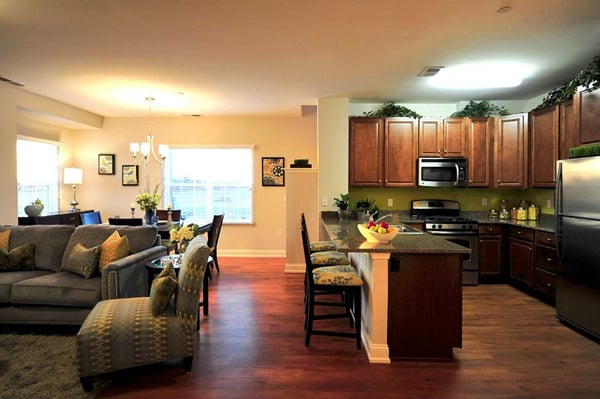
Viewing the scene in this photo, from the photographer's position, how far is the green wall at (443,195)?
5602mm

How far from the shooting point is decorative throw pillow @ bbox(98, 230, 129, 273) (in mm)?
3439

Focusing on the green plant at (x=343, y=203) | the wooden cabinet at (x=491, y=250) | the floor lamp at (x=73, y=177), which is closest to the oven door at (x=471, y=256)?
the wooden cabinet at (x=491, y=250)

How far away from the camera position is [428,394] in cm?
236

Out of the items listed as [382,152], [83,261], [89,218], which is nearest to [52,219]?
[89,218]

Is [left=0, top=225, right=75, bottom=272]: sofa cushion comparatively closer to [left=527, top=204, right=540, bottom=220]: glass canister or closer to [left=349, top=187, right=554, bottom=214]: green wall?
[left=349, top=187, right=554, bottom=214]: green wall

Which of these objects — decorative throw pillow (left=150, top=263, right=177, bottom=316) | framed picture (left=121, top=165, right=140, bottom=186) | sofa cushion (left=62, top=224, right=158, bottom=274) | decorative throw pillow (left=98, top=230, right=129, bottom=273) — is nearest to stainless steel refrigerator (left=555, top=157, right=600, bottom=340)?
decorative throw pillow (left=150, top=263, right=177, bottom=316)

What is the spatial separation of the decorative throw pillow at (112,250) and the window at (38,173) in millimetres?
3093

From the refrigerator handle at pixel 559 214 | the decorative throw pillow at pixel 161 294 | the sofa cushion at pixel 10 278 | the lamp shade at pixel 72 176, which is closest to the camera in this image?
the decorative throw pillow at pixel 161 294

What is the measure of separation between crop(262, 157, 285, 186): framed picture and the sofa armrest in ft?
10.7

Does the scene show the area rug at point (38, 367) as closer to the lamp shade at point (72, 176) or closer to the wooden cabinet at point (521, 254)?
the lamp shade at point (72, 176)

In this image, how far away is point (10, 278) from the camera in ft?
10.9

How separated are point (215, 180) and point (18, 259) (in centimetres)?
367

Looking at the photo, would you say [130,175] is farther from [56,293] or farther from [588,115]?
[588,115]

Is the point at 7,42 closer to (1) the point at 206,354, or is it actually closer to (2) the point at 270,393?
(1) the point at 206,354
